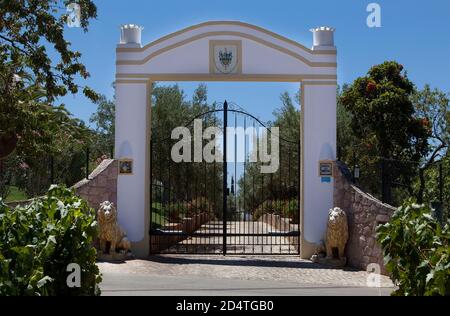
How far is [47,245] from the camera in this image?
522 centimetres

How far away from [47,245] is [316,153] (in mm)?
9252

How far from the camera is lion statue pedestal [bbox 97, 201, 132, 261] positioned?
511 inches

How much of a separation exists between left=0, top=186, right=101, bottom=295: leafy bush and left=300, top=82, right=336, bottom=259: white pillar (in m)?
7.88

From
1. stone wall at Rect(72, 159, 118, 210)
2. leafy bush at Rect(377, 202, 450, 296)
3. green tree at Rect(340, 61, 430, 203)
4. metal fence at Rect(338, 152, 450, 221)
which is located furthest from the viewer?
green tree at Rect(340, 61, 430, 203)

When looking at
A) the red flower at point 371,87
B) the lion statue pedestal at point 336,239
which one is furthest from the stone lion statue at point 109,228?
the red flower at point 371,87

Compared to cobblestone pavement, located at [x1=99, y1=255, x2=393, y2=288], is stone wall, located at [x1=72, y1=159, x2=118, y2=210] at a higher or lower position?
higher

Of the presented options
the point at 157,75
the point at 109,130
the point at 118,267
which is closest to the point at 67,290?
the point at 118,267

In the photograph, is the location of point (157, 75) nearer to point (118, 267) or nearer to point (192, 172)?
point (118, 267)

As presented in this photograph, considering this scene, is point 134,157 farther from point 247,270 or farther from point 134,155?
point 247,270

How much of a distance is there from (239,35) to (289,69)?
135 cm

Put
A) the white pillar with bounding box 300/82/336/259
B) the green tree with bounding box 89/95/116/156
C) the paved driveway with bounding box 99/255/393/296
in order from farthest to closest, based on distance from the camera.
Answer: the green tree with bounding box 89/95/116/156 → the white pillar with bounding box 300/82/336/259 → the paved driveway with bounding box 99/255/393/296

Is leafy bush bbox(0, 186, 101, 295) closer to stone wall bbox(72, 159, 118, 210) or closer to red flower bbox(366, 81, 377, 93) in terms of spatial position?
stone wall bbox(72, 159, 118, 210)

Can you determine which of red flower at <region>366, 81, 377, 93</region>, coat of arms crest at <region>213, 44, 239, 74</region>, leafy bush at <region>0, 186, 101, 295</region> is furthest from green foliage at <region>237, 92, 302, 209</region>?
leafy bush at <region>0, 186, 101, 295</region>

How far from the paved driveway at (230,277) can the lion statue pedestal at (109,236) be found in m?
0.38
